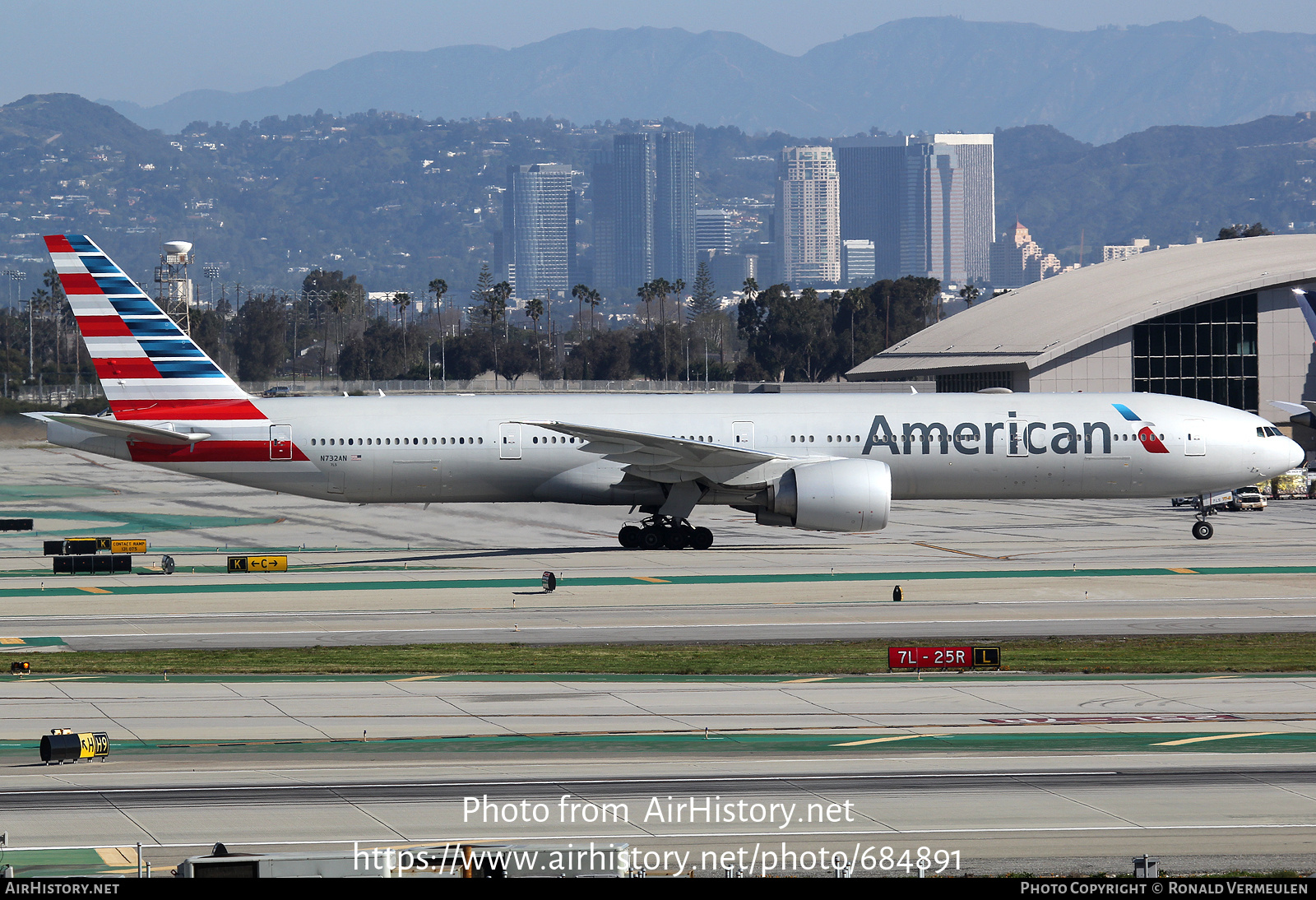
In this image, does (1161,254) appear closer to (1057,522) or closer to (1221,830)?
(1057,522)

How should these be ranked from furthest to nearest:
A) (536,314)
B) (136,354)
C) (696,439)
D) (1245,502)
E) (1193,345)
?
(536,314)
(1193,345)
(1245,502)
(696,439)
(136,354)

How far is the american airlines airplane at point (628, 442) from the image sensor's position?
40719 millimetres

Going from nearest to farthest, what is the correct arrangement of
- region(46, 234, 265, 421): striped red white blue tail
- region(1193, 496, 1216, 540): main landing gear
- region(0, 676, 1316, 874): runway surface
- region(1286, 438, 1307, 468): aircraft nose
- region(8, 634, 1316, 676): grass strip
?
region(0, 676, 1316, 874): runway surface < region(8, 634, 1316, 676): grass strip < region(46, 234, 265, 421): striped red white blue tail < region(1286, 438, 1307, 468): aircraft nose < region(1193, 496, 1216, 540): main landing gear

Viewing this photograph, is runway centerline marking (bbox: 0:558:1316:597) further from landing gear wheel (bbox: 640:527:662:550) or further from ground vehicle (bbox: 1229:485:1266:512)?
ground vehicle (bbox: 1229:485:1266:512)

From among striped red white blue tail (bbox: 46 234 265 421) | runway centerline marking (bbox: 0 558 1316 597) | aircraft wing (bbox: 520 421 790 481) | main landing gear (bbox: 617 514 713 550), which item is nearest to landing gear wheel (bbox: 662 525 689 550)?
main landing gear (bbox: 617 514 713 550)

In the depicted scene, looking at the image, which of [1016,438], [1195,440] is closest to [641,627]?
[1016,438]

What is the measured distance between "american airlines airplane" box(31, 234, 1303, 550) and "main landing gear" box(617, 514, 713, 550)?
0.05m

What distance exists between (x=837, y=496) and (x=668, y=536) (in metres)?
6.04

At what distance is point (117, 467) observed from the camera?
267ft

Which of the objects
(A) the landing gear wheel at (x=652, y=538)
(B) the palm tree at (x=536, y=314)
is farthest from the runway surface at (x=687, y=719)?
(B) the palm tree at (x=536, y=314)

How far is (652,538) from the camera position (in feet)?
140

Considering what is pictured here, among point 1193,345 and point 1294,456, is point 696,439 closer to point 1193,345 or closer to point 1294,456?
point 1294,456

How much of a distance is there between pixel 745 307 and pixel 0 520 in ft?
471

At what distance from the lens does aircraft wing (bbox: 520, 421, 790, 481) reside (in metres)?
39.5
